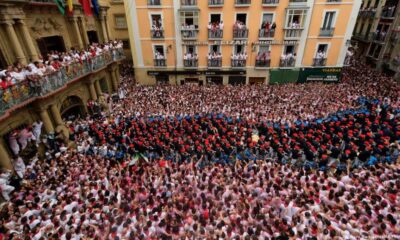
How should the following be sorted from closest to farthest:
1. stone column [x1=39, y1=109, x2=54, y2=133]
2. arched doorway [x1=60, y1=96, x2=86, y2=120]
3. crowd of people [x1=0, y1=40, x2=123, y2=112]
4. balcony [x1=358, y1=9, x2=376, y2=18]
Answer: crowd of people [x1=0, y1=40, x2=123, y2=112], stone column [x1=39, y1=109, x2=54, y2=133], arched doorway [x1=60, y1=96, x2=86, y2=120], balcony [x1=358, y1=9, x2=376, y2=18]

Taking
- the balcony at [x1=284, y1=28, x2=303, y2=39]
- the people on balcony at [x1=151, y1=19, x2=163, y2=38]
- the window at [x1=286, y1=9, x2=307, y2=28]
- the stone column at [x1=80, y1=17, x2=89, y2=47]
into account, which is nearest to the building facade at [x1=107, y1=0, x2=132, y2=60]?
the people on balcony at [x1=151, y1=19, x2=163, y2=38]

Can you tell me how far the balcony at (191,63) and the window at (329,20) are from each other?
507 inches

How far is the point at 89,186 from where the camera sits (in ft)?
33.3

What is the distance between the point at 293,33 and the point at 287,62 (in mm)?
2802

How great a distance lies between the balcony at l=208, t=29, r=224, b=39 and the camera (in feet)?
71.5

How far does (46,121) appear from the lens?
13695mm

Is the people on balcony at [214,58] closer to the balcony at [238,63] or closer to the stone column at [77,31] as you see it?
the balcony at [238,63]

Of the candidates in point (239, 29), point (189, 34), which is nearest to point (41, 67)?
point (189, 34)

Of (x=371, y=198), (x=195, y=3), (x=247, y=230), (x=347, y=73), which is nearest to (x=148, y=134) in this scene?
(x=247, y=230)

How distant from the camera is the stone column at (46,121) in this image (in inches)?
527

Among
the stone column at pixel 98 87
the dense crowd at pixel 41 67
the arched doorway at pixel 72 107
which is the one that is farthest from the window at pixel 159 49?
the arched doorway at pixel 72 107

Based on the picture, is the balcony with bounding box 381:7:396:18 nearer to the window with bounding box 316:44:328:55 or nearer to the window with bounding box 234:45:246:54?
the window with bounding box 316:44:328:55

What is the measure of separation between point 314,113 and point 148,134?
40.4ft

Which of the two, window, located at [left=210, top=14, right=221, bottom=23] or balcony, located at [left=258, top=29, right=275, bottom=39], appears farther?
window, located at [left=210, top=14, right=221, bottom=23]
